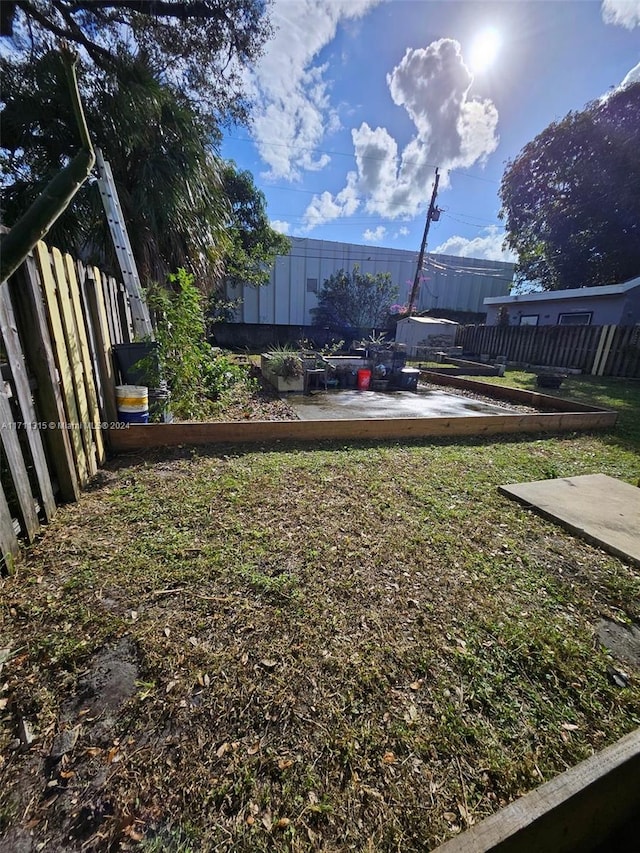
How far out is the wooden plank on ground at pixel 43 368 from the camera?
193 cm

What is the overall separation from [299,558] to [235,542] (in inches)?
16.6

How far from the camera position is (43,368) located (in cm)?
205

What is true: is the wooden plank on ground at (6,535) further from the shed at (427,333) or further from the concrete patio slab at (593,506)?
the shed at (427,333)

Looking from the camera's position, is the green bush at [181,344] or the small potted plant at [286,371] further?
the small potted plant at [286,371]

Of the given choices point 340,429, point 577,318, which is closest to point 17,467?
point 340,429

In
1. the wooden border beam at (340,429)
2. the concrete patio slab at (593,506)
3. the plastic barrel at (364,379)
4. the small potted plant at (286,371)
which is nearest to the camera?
the concrete patio slab at (593,506)

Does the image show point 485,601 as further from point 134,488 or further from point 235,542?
point 134,488

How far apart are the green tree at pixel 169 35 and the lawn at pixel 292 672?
726cm

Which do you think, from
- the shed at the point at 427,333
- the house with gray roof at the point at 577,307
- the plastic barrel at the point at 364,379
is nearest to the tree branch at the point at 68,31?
the plastic barrel at the point at 364,379

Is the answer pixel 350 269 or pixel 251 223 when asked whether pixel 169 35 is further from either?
pixel 350 269

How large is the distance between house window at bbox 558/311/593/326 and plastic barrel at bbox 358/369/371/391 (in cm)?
965

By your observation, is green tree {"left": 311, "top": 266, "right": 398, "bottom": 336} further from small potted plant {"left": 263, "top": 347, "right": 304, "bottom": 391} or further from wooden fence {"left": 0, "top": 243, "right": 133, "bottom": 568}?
wooden fence {"left": 0, "top": 243, "right": 133, "bottom": 568}

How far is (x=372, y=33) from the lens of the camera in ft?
23.4

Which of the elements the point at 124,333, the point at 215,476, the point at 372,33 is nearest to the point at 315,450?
the point at 215,476
